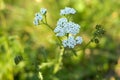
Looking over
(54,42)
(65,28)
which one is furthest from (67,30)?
(54,42)

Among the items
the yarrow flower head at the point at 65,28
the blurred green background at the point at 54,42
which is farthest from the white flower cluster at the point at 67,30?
the blurred green background at the point at 54,42

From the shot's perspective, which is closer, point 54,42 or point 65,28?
point 65,28

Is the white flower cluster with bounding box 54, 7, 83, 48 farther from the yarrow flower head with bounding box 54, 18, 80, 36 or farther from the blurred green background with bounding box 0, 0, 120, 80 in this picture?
the blurred green background with bounding box 0, 0, 120, 80

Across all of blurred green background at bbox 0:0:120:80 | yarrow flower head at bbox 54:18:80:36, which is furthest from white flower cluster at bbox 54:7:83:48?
blurred green background at bbox 0:0:120:80

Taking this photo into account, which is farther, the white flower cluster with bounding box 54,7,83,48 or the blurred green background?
the blurred green background

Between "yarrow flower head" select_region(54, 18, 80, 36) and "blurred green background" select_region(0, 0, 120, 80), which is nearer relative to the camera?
"yarrow flower head" select_region(54, 18, 80, 36)

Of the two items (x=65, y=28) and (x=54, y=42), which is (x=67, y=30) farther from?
(x=54, y=42)

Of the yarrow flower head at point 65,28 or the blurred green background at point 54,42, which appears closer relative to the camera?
the yarrow flower head at point 65,28

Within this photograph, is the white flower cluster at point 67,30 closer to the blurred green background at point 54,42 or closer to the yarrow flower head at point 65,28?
the yarrow flower head at point 65,28
